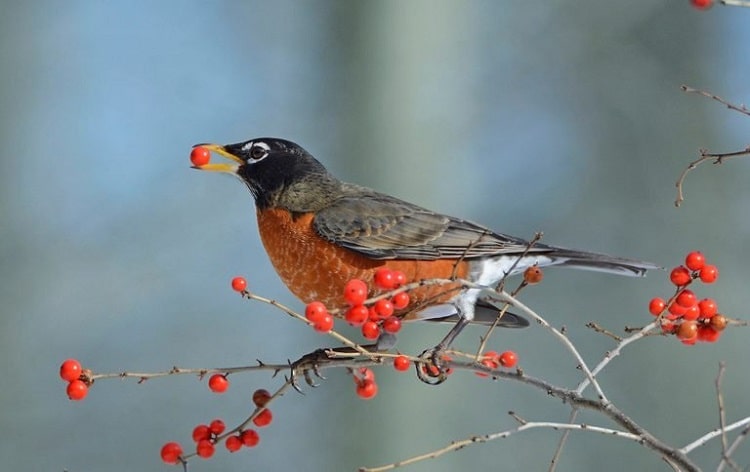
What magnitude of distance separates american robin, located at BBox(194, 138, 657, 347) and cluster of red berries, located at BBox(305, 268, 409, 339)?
15.3 inches

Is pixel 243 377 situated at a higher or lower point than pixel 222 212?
lower

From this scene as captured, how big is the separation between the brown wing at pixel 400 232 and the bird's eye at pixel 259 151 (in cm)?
27

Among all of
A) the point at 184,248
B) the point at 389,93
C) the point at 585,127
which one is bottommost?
the point at 184,248

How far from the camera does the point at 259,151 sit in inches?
124

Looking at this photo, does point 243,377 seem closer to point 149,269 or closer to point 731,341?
point 149,269

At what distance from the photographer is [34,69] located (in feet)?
29.5

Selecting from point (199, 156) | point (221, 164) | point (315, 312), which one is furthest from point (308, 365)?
point (221, 164)

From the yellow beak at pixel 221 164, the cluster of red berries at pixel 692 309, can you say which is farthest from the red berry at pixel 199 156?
the cluster of red berries at pixel 692 309

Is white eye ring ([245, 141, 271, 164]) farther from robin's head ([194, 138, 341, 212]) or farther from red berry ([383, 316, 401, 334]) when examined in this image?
red berry ([383, 316, 401, 334])

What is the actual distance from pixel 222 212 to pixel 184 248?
431 mm

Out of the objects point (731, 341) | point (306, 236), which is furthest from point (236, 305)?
point (306, 236)

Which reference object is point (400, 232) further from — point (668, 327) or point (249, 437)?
point (668, 327)

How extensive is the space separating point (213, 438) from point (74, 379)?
34cm

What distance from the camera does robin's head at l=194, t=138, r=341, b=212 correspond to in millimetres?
3102
